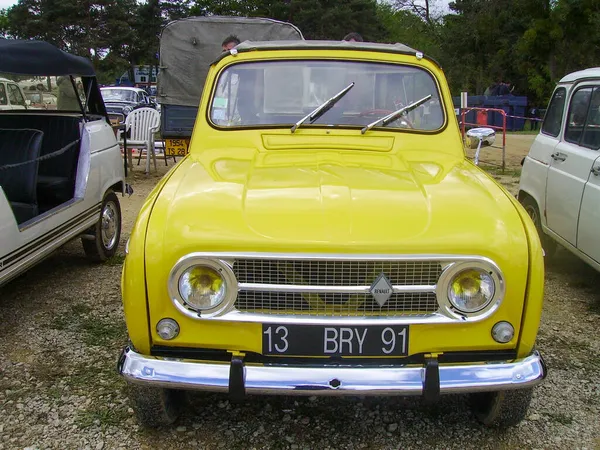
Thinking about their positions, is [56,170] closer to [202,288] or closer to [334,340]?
[202,288]

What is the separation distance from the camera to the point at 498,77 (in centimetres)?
3206

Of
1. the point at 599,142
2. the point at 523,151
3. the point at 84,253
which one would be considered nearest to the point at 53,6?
the point at 523,151

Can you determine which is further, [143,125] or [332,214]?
[143,125]

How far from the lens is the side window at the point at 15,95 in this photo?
1001 cm

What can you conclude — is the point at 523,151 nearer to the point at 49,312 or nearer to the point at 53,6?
the point at 49,312

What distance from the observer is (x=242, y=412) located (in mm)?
3000

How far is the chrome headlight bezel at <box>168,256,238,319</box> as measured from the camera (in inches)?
90.1

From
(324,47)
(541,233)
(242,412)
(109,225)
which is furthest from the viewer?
(109,225)

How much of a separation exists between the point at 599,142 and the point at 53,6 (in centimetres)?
4337

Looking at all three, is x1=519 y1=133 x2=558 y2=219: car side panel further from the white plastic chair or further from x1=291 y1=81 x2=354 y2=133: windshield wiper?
the white plastic chair

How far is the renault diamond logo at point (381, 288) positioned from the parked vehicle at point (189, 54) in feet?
25.1

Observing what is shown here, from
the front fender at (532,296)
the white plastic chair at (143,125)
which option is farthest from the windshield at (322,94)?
the white plastic chair at (143,125)

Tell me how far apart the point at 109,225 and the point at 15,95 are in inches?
232

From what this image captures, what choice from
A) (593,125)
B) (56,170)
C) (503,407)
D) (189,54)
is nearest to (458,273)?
(503,407)
